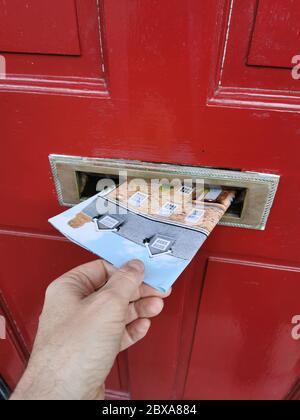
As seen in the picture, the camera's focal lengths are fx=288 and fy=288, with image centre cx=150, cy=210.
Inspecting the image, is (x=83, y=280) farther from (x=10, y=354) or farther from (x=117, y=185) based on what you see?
(x=10, y=354)

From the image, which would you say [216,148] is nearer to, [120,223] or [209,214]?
[209,214]

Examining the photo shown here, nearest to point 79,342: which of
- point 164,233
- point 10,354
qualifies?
point 164,233

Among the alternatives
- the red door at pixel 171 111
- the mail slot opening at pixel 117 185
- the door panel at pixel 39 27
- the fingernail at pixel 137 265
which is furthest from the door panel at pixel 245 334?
the door panel at pixel 39 27

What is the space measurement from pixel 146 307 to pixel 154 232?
214mm

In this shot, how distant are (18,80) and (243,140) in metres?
0.42

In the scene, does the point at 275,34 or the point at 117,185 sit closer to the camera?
the point at 275,34

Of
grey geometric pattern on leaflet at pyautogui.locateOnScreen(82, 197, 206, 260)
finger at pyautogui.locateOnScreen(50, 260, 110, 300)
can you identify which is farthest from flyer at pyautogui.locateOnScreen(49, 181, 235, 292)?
finger at pyautogui.locateOnScreen(50, 260, 110, 300)

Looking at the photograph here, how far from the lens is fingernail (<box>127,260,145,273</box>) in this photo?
485 millimetres

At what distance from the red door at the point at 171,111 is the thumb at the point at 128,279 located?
207 millimetres

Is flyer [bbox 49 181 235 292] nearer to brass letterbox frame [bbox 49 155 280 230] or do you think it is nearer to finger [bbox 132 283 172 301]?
brass letterbox frame [bbox 49 155 280 230]

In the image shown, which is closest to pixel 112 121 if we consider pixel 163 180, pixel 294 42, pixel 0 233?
pixel 163 180

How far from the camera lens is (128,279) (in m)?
0.49

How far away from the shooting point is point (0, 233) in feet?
2.49

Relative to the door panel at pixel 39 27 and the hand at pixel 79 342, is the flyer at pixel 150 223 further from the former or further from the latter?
the door panel at pixel 39 27
